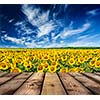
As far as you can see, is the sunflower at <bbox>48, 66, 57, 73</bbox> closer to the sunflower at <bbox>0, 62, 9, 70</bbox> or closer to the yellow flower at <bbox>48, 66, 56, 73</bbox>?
the yellow flower at <bbox>48, 66, 56, 73</bbox>

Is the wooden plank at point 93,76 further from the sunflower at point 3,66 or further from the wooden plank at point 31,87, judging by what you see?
the sunflower at point 3,66

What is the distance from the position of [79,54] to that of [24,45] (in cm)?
60

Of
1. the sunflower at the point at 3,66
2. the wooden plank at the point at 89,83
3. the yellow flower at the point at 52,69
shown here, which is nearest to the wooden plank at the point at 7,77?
the sunflower at the point at 3,66

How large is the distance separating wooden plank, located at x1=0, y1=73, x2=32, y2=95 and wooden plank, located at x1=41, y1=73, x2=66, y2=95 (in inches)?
8.1

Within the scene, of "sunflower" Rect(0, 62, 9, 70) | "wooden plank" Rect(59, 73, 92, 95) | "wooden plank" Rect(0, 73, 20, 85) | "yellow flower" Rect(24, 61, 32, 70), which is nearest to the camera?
"wooden plank" Rect(59, 73, 92, 95)

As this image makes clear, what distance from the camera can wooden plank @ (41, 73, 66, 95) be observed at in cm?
248

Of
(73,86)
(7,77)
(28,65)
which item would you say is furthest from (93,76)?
(7,77)

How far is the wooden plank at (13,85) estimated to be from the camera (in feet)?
8.23

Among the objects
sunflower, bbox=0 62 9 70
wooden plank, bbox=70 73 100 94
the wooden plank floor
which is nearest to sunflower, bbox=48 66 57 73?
the wooden plank floor

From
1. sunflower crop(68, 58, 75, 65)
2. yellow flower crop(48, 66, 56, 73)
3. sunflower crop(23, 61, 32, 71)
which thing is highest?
sunflower crop(68, 58, 75, 65)

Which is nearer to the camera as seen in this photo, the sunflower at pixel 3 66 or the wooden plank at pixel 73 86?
the wooden plank at pixel 73 86

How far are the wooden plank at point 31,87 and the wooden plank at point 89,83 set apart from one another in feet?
1.13
